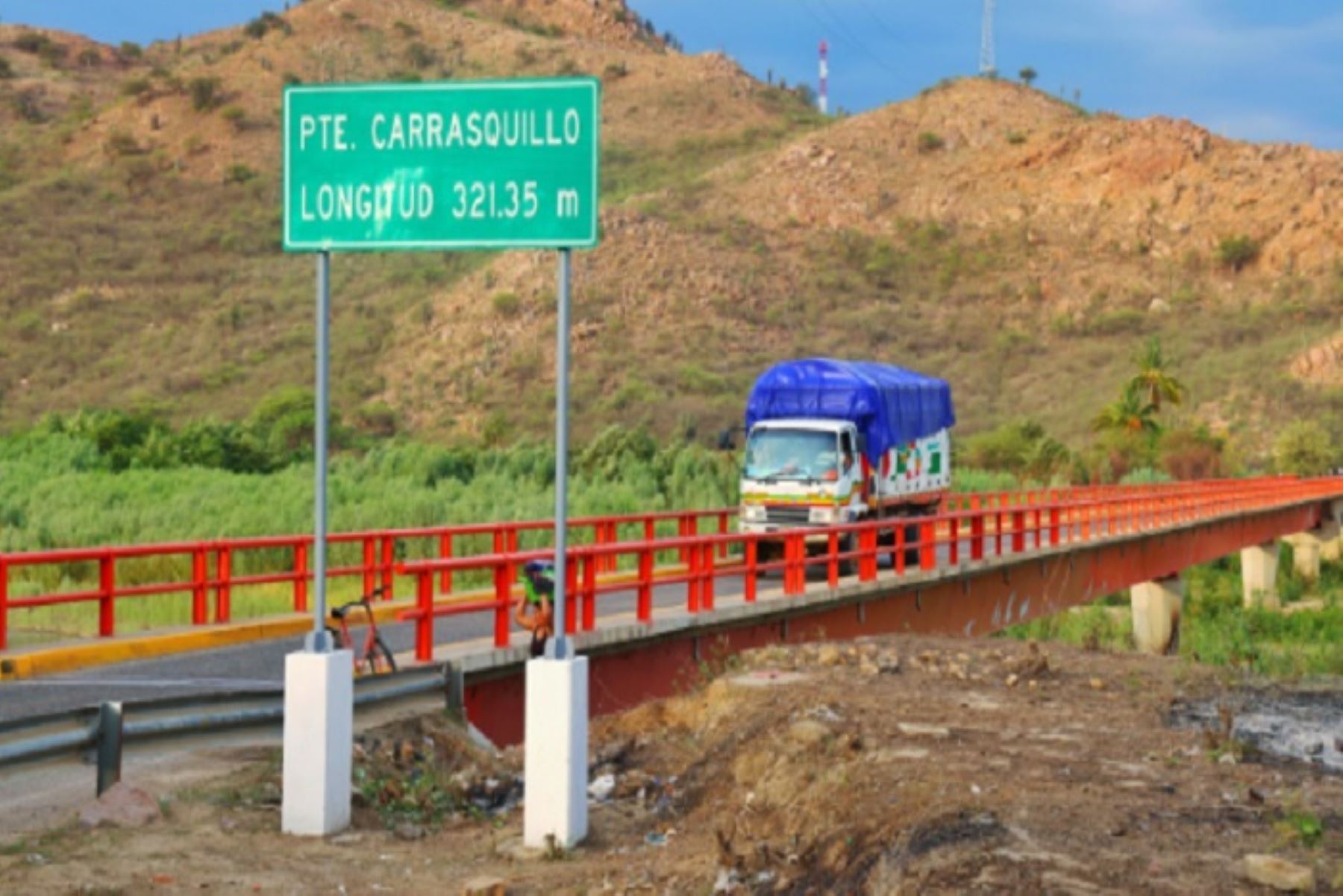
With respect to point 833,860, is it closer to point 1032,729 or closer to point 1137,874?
point 1137,874

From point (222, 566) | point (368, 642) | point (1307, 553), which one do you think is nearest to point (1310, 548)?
point (1307, 553)

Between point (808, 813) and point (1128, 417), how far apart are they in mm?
72340

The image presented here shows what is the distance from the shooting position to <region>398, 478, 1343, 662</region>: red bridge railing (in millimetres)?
17203

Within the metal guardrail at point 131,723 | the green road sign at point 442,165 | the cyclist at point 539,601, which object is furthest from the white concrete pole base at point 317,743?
the cyclist at point 539,601

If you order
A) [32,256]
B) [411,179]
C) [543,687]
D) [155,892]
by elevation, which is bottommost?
[155,892]

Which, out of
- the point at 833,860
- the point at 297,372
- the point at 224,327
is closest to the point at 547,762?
the point at 833,860

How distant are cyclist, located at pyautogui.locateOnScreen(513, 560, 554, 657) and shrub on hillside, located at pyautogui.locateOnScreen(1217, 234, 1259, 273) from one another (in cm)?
9902

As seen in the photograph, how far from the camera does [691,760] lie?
44.1ft

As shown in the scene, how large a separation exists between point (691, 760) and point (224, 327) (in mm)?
89225

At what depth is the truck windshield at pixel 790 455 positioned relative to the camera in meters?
30.5

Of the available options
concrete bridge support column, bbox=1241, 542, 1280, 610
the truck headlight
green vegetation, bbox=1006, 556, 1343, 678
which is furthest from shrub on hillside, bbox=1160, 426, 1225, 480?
the truck headlight

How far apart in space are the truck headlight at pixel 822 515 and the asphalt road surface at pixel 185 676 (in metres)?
6.99

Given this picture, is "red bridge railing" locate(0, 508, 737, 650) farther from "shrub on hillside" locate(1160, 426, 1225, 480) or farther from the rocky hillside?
"shrub on hillside" locate(1160, 426, 1225, 480)

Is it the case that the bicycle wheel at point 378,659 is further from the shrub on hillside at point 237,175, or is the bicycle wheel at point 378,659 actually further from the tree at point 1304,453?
the shrub on hillside at point 237,175
